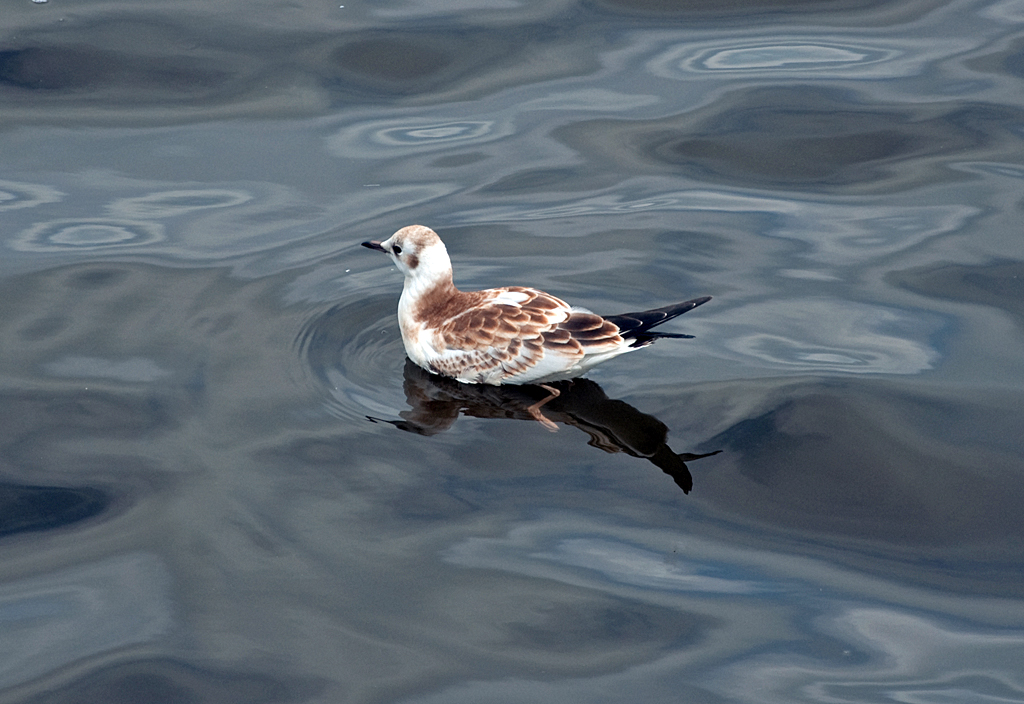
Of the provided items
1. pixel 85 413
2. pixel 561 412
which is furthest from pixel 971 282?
pixel 85 413

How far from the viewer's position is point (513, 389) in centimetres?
921

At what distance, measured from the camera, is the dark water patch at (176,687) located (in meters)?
6.62

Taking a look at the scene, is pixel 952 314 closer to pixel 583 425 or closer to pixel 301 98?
pixel 583 425

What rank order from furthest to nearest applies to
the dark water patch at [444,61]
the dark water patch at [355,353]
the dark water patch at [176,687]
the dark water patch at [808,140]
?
the dark water patch at [444,61] → the dark water patch at [808,140] → the dark water patch at [355,353] → the dark water patch at [176,687]

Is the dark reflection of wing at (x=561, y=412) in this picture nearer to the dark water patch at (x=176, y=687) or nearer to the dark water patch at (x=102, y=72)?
the dark water patch at (x=176, y=687)

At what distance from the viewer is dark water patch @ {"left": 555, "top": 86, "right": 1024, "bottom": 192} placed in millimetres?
12430

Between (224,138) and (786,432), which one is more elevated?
(224,138)

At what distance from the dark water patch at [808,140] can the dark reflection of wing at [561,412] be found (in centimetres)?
413

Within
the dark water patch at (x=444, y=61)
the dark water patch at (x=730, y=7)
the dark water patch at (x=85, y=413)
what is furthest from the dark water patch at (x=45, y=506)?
the dark water patch at (x=730, y=7)

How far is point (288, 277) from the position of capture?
10547 mm

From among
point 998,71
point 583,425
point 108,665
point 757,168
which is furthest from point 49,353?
point 998,71

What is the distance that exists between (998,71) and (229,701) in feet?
36.6

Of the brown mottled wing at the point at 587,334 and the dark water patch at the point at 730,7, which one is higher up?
the dark water patch at the point at 730,7

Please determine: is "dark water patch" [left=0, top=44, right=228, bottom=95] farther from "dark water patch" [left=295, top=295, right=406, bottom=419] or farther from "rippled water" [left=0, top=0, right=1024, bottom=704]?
"dark water patch" [left=295, top=295, right=406, bottom=419]
